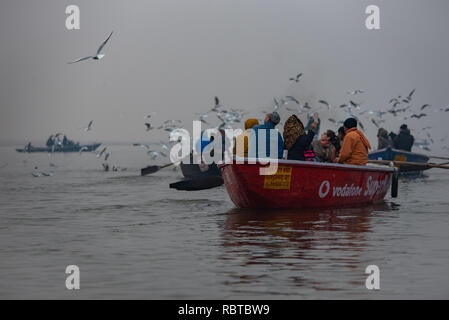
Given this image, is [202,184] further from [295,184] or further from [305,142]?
[305,142]

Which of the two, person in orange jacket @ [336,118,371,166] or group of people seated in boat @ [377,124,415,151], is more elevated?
person in orange jacket @ [336,118,371,166]

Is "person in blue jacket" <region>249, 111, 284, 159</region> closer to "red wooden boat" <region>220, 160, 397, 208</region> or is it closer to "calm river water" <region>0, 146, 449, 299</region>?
"red wooden boat" <region>220, 160, 397, 208</region>

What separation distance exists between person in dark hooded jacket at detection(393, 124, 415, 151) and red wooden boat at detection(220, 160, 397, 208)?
19.2 m

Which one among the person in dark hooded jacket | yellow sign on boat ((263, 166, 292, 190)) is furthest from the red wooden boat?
the person in dark hooded jacket

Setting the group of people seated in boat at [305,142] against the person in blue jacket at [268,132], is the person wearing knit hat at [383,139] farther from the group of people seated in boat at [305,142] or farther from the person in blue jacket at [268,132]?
the person in blue jacket at [268,132]

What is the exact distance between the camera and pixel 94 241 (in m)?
12.3

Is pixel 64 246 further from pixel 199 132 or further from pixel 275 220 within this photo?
pixel 199 132

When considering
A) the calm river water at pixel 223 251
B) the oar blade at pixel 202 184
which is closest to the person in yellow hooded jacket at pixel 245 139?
the calm river water at pixel 223 251

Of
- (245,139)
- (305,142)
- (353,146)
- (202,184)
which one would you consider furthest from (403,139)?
(245,139)

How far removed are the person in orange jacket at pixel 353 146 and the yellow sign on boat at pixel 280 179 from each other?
2.05 meters

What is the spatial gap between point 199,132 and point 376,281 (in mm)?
19205

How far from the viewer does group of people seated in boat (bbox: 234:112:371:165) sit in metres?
15.4

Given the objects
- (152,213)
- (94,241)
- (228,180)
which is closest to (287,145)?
(228,180)

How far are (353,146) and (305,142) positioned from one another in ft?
6.08
